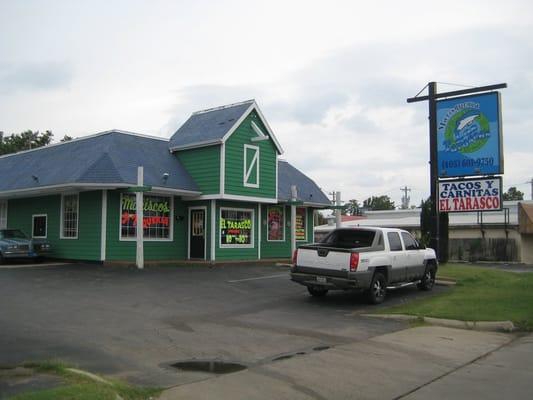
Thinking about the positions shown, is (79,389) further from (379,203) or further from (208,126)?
(379,203)

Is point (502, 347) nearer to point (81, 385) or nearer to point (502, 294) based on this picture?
point (502, 294)

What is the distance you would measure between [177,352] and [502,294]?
10.0m

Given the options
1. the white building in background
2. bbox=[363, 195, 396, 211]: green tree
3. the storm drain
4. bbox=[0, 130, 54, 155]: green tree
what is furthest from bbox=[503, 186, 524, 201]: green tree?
the storm drain

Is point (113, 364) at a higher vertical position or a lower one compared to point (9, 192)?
lower

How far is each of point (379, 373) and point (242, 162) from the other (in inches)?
658

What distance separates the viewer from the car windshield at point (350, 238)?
14.9 m

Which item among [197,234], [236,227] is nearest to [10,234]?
[197,234]

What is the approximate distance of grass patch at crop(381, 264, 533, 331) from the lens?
12.3m

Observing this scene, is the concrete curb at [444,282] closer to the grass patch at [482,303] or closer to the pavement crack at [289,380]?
the grass patch at [482,303]

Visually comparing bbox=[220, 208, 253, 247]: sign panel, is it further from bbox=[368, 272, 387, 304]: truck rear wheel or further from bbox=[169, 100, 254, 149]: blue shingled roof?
bbox=[368, 272, 387, 304]: truck rear wheel

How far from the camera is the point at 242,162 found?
938 inches

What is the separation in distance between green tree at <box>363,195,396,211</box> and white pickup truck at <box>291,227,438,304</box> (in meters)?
91.3

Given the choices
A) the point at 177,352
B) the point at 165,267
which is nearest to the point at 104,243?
the point at 165,267

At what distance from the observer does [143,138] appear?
968 inches
